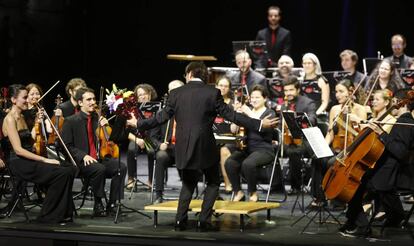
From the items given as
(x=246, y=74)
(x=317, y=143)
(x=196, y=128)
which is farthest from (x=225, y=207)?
(x=246, y=74)

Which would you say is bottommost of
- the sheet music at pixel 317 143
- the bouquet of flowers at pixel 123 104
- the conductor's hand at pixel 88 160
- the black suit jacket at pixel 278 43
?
the conductor's hand at pixel 88 160

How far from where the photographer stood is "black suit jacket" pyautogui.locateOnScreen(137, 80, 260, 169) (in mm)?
6633

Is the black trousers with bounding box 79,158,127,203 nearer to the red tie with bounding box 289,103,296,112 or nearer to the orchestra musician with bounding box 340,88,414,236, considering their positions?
the red tie with bounding box 289,103,296,112

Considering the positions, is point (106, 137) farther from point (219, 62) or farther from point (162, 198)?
point (219, 62)

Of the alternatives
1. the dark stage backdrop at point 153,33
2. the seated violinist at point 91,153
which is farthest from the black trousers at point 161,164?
the dark stage backdrop at point 153,33

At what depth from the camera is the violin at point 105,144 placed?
7715 mm

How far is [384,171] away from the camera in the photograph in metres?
6.63

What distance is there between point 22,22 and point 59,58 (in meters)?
0.88

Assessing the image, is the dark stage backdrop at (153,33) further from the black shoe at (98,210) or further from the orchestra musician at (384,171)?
the orchestra musician at (384,171)

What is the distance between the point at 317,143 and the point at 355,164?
527mm

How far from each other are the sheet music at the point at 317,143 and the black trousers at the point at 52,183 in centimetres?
216

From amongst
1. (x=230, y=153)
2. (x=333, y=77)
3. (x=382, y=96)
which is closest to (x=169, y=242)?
(x=382, y=96)

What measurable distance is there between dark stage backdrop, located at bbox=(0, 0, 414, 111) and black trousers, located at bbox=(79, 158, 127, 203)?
4612mm

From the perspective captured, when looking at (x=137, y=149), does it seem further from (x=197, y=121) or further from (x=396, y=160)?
(x=396, y=160)
